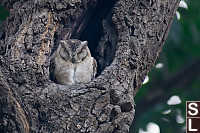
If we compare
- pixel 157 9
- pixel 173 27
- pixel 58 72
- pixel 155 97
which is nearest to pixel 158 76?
pixel 155 97

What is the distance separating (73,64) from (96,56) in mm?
555

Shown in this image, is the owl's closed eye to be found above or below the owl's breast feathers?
above

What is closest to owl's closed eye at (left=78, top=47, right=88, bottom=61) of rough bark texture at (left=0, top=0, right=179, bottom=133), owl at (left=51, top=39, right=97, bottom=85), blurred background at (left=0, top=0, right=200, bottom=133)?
owl at (left=51, top=39, right=97, bottom=85)

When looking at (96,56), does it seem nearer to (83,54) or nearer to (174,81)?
(83,54)

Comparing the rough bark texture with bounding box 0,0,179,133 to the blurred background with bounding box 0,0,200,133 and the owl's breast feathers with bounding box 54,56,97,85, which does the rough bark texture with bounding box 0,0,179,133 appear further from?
the blurred background with bounding box 0,0,200,133

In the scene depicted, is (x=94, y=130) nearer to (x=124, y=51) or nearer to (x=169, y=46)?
(x=124, y=51)

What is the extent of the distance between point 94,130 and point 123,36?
108cm

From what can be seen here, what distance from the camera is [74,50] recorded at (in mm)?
5926

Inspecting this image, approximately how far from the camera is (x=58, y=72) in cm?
591

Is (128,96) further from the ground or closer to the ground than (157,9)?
closer to the ground

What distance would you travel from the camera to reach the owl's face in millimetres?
5660

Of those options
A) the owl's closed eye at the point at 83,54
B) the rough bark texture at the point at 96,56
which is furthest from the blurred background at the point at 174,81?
the rough bark texture at the point at 96,56

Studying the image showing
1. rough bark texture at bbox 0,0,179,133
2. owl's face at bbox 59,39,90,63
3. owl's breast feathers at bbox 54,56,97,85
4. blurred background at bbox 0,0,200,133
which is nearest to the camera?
rough bark texture at bbox 0,0,179,133

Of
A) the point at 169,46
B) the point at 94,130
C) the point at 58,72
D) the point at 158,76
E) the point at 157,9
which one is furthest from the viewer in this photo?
the point at 158,76
